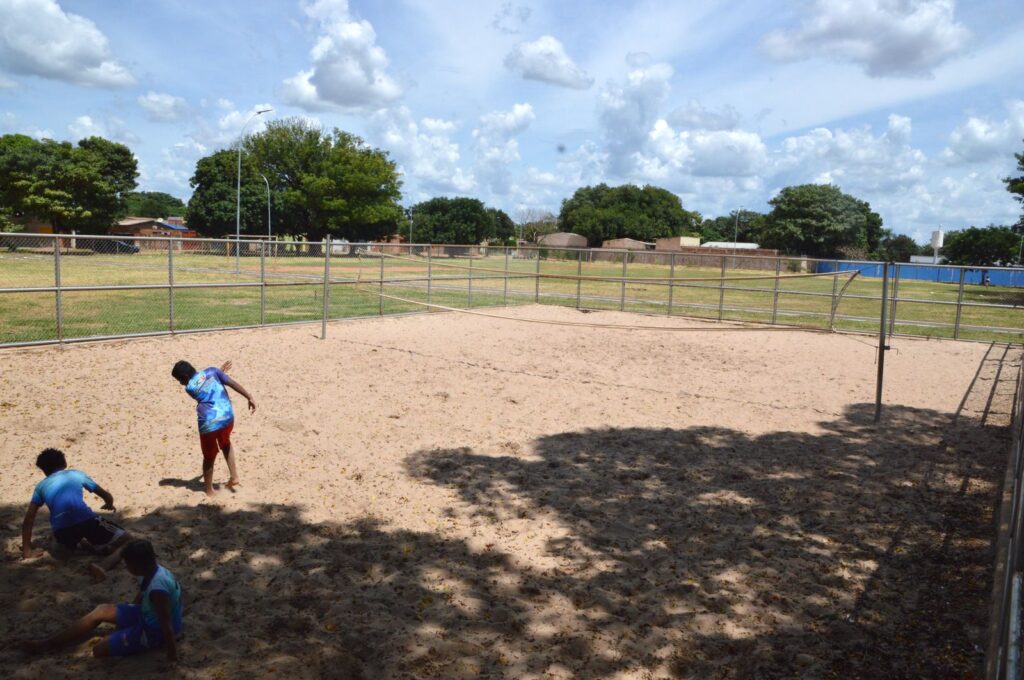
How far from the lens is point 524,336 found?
1572 centimetres

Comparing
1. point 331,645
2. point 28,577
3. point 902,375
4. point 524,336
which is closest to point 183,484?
A: point 28,577

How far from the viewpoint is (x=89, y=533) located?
509cm

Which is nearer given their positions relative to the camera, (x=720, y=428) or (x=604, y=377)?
(x=720, y=428)

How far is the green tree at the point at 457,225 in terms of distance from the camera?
84062 millimetres

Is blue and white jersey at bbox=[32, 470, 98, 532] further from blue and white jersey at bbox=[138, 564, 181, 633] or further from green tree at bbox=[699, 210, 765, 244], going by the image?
green tree at bbox=[699, 210, 765, 244]

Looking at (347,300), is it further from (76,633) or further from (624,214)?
(624,214)

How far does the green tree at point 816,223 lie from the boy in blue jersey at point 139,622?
260 ft

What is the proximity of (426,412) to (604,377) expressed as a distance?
366 centimetres

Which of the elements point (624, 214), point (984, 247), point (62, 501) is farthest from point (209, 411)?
point (624, 214)

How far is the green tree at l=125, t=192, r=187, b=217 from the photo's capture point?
458 feet

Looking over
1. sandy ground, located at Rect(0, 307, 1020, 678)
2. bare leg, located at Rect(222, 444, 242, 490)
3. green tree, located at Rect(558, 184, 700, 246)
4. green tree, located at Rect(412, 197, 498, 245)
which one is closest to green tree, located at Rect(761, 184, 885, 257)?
green tree, located at Rect(558, 184, 700, 246)

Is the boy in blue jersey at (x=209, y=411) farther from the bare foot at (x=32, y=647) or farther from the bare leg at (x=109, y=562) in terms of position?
the bare foot at (x=32, y=647)

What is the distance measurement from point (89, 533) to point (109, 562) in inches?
14.5

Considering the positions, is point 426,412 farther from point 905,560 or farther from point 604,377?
point 905,560
